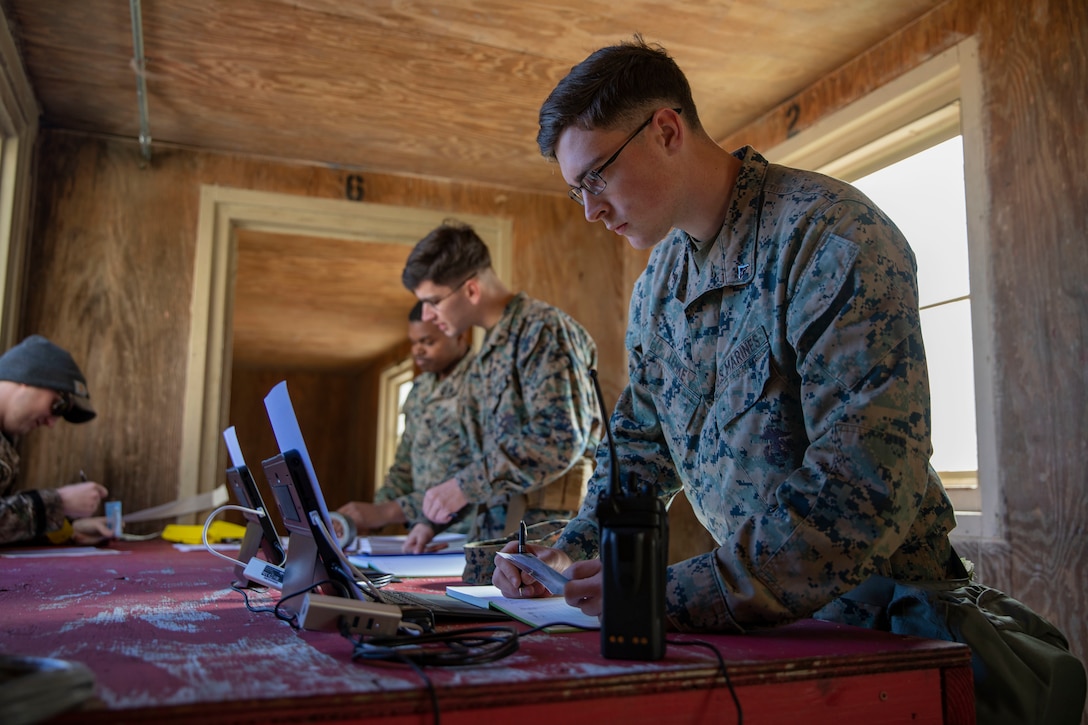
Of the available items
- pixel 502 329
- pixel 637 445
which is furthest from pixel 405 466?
pixel 637 445

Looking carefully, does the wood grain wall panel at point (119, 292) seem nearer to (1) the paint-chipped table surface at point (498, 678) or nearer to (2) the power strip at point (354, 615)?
(1) the paint-chipped table surface at point (498, 678)

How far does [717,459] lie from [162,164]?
3.07 m

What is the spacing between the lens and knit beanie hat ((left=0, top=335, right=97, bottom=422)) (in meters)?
2.93

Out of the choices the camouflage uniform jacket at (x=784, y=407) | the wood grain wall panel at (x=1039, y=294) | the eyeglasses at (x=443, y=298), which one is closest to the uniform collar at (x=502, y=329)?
the eyeglasses at (x=443, y=298)

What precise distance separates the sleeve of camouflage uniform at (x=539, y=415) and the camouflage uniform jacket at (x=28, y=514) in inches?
55.7

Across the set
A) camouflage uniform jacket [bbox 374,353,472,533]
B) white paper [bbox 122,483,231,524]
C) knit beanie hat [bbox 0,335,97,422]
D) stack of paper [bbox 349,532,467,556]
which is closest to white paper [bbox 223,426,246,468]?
stack of paper [bbox 349,532,467,556]

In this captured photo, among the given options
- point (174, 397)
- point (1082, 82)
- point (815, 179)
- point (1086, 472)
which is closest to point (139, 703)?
point (815, 179)

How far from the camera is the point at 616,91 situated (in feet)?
4.45

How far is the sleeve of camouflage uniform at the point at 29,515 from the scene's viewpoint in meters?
2.75

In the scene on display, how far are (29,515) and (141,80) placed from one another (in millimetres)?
1494

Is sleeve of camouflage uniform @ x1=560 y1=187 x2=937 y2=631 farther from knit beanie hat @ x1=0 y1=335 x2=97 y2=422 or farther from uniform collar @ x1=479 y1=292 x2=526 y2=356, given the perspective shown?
knit beanie hat @ x1=0 y1=335 x2=97 y2=422

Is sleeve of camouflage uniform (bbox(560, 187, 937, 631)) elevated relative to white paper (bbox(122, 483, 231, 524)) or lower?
elevated

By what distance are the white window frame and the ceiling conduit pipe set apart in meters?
Result: 2.18

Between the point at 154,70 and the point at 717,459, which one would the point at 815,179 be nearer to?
the point at 717,459
